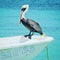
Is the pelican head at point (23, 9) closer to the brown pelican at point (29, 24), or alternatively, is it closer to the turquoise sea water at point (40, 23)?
the brown pelican at point (29, 24)

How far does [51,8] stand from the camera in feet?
10.9

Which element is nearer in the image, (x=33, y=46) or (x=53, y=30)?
(x=33, y=46)

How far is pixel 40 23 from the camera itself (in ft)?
10.9

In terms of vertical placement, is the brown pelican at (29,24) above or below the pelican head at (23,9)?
below

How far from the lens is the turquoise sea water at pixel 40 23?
10.8 feet

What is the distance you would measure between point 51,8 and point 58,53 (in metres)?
0.59

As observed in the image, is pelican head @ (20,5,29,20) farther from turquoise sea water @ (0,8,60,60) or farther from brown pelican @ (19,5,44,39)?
turquoise sea water @ (0,8,60,60)

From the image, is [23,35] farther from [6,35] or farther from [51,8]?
[51,8]

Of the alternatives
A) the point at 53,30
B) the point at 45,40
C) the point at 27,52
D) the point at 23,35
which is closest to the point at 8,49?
the point at 27,52

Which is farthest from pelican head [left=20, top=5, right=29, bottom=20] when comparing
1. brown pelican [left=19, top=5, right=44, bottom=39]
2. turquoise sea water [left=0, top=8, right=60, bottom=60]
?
turquoise sea water [left=0, top=8, right=60, bottom=60]

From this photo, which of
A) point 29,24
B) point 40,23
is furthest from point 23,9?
point 40,23

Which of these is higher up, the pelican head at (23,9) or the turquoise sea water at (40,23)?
the pelican head at (23,9)

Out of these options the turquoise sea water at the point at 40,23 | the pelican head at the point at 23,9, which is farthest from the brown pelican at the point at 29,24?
the turquoise sea water at the point at 40,23

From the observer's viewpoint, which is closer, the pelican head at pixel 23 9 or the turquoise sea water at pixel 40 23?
the pelican head at pixel 23 9
